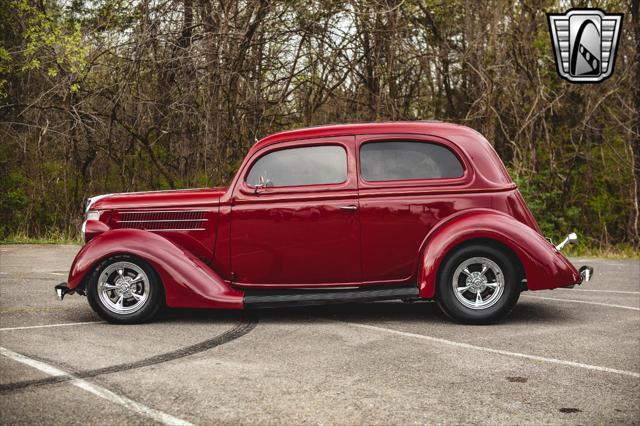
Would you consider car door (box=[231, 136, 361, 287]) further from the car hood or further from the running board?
the car hood

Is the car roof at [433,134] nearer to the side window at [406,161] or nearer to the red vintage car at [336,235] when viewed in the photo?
the red vintage car at [336,235]

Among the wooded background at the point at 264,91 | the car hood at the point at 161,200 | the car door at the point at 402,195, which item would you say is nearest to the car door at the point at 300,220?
the car door at the point at 402,195

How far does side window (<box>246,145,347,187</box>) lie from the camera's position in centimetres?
703

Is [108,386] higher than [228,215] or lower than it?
lower

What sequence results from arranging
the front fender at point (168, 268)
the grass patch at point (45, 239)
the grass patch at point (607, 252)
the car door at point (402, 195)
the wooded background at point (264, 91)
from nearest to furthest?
the front fender at point (168, 268), the car door at point (402, 195), the grass patch at point (607, 252), the wooded background at point (264, 91), the grass patch at point (45, 239)

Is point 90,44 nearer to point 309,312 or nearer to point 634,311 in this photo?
point 309,312

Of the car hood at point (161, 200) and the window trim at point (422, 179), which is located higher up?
the window trim at point (422, 179)

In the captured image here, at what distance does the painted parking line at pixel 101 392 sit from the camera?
4.10m

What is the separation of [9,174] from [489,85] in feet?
36.3

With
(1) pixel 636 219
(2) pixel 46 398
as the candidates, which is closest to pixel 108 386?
(2) pixel 46 398

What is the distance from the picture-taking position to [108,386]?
475 centimetres

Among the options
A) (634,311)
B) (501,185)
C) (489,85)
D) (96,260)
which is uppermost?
(489,85)

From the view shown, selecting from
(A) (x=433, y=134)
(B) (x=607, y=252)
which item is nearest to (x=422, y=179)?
(A) (x=433, y=134)

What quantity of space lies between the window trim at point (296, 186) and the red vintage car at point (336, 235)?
0.01 m
